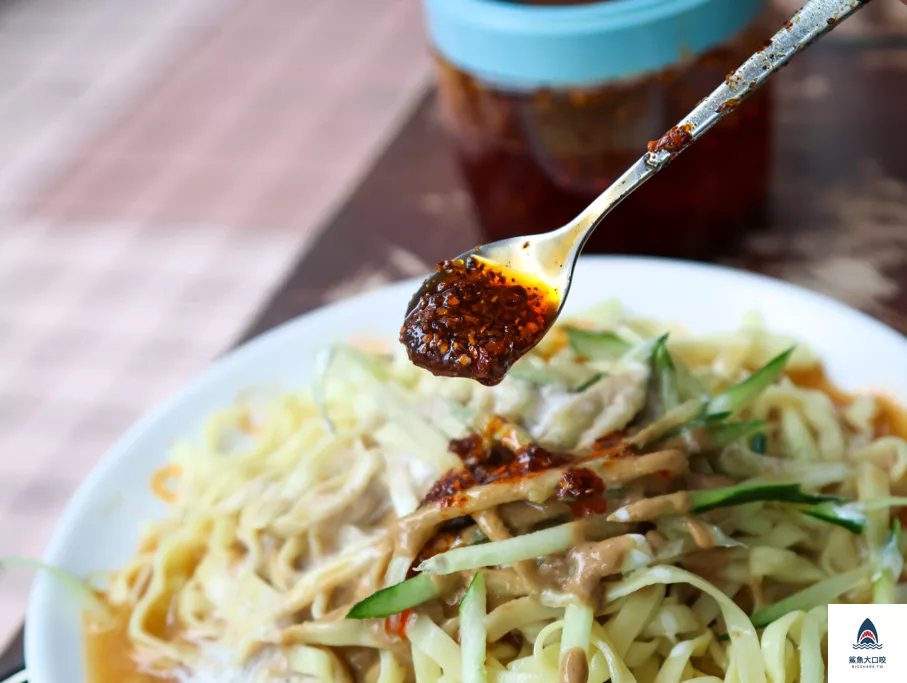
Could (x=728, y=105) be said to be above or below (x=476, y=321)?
above

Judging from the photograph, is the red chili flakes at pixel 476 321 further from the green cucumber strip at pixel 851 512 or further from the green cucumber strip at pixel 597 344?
the green cucumber strip at pixel 851 512

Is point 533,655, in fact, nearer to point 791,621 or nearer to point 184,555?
point 791,621

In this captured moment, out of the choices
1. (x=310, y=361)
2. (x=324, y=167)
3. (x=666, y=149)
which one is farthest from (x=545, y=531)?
(x=324, y=167)

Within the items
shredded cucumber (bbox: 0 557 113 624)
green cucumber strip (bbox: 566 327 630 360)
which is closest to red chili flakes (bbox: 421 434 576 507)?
green cucumber strip (bbox: 566 327 630 360)

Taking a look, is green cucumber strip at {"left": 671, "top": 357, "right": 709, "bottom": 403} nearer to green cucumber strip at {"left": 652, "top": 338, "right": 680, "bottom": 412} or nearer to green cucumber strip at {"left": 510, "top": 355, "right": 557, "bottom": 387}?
green cucumber strip at {"left": 652, "top": 338, "right": 680, "bottom": 412}

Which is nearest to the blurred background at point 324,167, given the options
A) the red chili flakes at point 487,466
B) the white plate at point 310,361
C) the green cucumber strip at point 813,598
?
the white plate at point 310,361

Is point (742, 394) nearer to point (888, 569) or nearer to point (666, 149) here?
point (888, 569)
